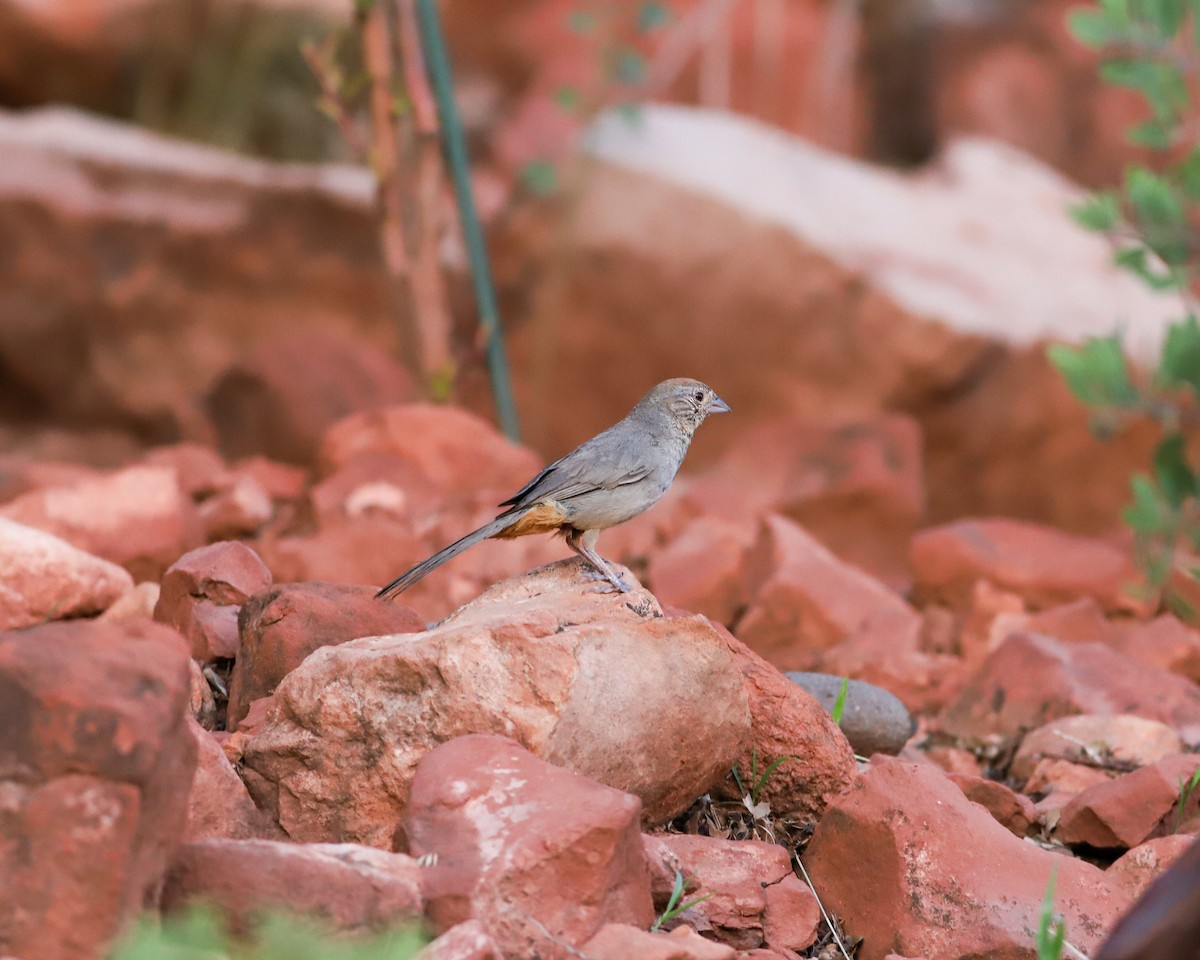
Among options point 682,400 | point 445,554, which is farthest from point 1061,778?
point 445,554

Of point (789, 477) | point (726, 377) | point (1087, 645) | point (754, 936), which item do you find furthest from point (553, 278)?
point (754, 936)

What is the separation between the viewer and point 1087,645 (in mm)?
5066

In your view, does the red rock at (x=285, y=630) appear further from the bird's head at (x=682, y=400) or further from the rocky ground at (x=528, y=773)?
the bird's head at (x=682, y=400)

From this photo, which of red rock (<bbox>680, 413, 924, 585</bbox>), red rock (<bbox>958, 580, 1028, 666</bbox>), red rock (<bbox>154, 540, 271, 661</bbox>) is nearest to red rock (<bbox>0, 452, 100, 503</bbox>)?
red rock (<bbox>154, 540, 271, 661</bbox>)

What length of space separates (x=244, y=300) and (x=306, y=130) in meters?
2.50

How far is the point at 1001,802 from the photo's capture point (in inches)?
147

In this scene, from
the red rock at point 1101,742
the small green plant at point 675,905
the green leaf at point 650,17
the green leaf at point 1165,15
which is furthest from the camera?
the green leaf at point 650,17

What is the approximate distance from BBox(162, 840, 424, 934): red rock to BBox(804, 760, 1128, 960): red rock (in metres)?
1.09

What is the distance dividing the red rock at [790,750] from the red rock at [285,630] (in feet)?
3.15

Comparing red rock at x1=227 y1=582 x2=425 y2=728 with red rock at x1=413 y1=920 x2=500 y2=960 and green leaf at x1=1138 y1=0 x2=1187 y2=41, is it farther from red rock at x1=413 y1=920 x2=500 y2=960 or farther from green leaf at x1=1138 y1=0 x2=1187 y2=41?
green leaf at x1=1138 y1=0 x2=1187 y2=41

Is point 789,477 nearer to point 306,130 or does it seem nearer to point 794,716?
point 794,716

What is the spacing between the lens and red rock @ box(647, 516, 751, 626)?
5.66 metres

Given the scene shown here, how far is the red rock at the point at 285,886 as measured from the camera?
246cm

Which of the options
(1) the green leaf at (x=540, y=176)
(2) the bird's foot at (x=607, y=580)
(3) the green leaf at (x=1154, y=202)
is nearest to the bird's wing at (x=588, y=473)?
(2) the bird's foot at (x=607, y=580)
